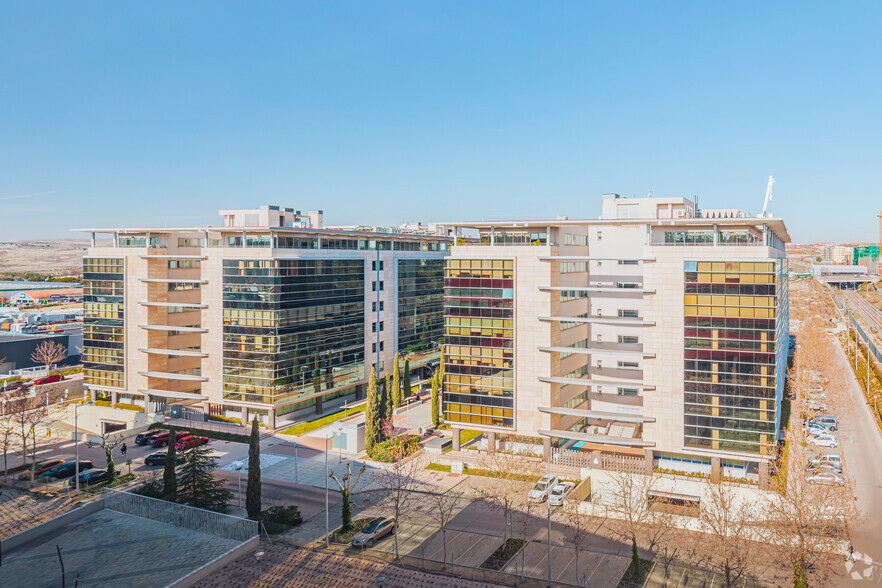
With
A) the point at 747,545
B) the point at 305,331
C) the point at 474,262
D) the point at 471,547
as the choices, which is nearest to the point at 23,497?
the point at 305,331

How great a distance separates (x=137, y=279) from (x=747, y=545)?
6743cm

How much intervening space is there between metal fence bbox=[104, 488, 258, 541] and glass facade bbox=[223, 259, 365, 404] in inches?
944

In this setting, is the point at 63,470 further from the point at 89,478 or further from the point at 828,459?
the point at 828,459

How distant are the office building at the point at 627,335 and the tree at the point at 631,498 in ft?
12.8

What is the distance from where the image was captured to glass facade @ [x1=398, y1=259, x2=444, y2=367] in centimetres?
8656

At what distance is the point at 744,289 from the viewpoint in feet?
157

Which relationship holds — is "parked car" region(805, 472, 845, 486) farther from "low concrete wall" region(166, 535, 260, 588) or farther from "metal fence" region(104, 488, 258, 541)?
"metal fence" region(104, 488, 258, 541)

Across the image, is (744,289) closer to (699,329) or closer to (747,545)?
(699,329)

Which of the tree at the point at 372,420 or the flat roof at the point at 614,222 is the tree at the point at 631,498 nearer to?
the flat roof at the point at 614,222

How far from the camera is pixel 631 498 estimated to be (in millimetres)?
42938

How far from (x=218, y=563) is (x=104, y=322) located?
51.2 m

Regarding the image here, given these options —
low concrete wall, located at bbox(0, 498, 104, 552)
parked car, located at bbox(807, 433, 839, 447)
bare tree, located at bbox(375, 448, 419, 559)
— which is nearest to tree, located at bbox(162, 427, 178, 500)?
low concrete wall, located at bbox(0, 498, 104, 552)

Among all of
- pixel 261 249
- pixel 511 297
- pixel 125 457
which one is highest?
pixel 261 249

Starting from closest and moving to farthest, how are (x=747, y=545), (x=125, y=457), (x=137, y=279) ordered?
1. (x=747, y=545)
2. (x=125, y=457)
3. (x=137, y=279)
